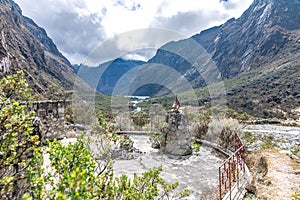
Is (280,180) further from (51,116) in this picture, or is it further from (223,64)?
(223,64)

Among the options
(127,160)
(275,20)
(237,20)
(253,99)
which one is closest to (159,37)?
(127,160)

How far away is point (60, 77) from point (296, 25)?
74.1m

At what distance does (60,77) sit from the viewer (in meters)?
67.2

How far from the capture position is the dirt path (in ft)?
15.1

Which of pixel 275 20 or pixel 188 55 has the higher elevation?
pixel 275 20

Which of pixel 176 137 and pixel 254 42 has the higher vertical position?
pixel 254 42

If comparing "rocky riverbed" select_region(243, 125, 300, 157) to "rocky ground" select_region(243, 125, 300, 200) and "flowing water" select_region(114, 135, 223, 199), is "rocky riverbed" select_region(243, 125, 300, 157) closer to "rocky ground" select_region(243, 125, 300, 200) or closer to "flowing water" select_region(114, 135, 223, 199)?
"rocky ground" select_region(243, 125, 300, 200)

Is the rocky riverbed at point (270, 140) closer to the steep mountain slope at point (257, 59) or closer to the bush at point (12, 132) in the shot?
the bush at point (12, 132)

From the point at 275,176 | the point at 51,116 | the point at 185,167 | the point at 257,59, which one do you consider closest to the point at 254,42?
the point at 257,59

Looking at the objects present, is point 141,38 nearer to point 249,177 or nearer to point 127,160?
point 127,160

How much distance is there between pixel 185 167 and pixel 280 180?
2.41 meters

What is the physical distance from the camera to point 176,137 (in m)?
6.62

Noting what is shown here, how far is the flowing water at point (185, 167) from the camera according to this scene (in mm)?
4485

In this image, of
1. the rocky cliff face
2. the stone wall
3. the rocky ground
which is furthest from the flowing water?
the rocky cliff face
